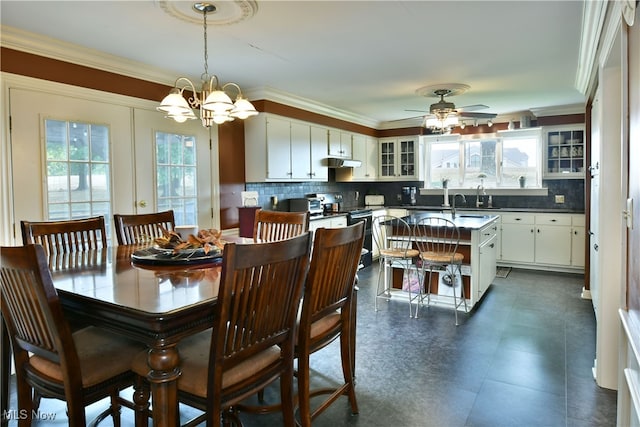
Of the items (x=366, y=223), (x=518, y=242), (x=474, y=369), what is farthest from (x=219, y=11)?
(x=518, y=242)

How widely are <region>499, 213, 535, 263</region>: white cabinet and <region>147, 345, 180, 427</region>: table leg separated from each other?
557cm

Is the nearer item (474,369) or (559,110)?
(474,369)

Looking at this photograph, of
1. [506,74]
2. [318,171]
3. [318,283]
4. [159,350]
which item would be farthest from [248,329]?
[318,171]

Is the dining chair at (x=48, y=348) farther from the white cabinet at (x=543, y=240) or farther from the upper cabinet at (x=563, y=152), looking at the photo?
the upper cabinet at (x=563, y=152)

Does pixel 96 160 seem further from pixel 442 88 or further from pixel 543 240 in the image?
pixel 543 240

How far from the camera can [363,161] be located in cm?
673

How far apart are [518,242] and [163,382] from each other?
18.5ft

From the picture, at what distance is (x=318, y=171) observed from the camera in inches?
217

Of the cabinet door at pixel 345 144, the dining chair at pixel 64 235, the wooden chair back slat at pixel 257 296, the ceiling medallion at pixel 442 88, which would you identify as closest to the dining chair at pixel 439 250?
the ceiling medallion at pixel 442 88

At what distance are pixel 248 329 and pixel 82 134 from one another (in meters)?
2.55

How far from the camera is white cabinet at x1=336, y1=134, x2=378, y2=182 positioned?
635 cm

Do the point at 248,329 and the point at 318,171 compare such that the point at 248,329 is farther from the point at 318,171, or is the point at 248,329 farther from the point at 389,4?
the point at 318,171

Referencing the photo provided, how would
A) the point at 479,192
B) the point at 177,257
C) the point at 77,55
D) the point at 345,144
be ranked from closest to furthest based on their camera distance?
1. the point at 177,257
2. the point at 77,55
3. the point at 345,144
4. the point at 479,192

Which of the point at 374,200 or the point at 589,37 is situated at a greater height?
the point at 589,37
